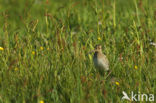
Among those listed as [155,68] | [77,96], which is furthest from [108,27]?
[77,96]

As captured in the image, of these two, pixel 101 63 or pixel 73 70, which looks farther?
pixel 101 63

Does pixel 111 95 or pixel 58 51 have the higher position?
pixel 58 51

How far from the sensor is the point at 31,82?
319cm

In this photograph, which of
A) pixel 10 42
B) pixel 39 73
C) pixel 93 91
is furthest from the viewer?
pixel 10 42

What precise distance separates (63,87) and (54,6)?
5.14 m

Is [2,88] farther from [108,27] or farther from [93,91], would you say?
[108,27]

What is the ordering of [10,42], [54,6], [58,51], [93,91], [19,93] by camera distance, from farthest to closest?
[54,6] → [10,42] → [58,51] → [19,93] → [93,91]

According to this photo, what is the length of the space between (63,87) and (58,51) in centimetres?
68

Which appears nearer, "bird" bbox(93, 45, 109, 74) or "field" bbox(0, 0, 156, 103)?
"field" bbox(0, 0, 156, 103)

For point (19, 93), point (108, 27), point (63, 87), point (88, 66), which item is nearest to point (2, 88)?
point (19, 93)

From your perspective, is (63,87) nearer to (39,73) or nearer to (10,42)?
(39,73)

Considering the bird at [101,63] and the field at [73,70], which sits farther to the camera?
the bird at [101,63]

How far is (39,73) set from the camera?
3307mm

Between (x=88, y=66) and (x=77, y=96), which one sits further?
(x=88, y=66)
